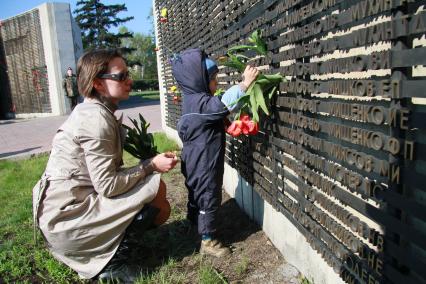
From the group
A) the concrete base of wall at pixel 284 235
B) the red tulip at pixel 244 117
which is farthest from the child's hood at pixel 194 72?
the concrete base of wall at pixel 284 235

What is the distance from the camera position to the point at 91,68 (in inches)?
110

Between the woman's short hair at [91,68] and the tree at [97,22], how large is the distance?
3780 cm

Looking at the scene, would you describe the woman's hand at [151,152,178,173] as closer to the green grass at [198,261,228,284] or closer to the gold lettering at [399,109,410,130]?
the green grass at [198,261,228,284]

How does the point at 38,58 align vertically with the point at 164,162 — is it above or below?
above

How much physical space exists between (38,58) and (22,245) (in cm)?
1744

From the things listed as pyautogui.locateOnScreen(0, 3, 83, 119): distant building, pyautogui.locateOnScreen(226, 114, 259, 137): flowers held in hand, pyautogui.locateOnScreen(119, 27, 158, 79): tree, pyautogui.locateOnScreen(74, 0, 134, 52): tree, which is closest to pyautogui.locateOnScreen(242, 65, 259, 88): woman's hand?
pyautogui.locateOnScreen(226, 114, 259, 137): flowers held in hand

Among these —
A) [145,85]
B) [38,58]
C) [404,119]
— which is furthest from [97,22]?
[404,119]

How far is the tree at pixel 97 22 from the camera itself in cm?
3912

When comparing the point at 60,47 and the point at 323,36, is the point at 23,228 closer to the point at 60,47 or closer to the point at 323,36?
the point at 323,36

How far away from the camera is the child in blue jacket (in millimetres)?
3066

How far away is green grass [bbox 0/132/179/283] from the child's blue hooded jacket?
0.57m

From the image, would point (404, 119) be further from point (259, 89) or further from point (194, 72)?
point (194, 72)

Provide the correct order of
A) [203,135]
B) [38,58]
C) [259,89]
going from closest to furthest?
[259,89] → [203,135] → [38,58]

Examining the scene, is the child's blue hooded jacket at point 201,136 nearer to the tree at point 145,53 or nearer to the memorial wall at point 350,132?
the memorial wall at point 350,132
